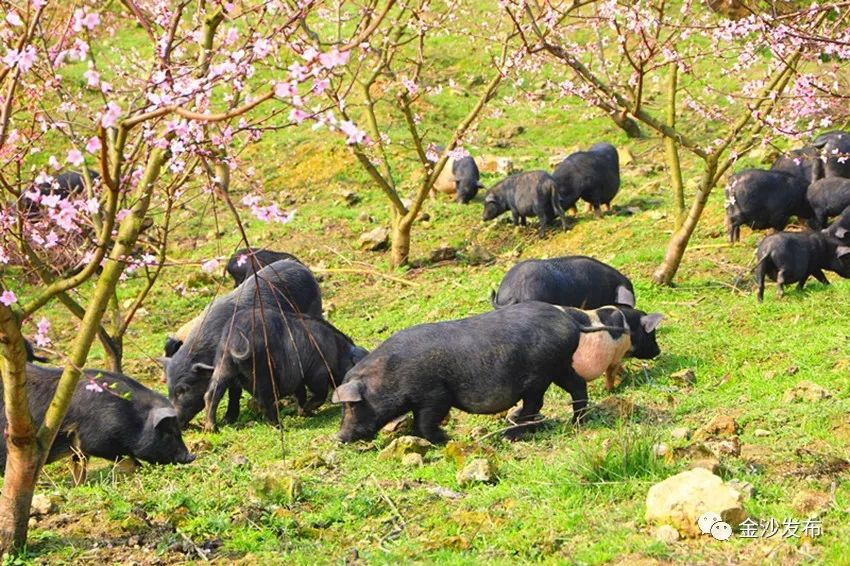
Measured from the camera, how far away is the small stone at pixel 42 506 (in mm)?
6445

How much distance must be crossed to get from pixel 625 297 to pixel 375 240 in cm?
603

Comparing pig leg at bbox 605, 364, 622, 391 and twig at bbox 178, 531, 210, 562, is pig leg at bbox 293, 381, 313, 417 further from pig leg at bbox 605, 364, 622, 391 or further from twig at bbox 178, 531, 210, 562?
twig at bbox 178, 531, 210, 562

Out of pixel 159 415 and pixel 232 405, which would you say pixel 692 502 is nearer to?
pixel 159 415

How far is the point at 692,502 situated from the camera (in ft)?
17.1

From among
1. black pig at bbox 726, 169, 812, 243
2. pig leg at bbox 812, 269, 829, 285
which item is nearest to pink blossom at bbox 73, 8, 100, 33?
pig leg at bbox 812, 269, 829, 285

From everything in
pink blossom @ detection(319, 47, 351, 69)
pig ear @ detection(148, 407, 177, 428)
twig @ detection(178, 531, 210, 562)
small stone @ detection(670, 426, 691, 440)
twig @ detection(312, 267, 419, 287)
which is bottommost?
twig @ detection(312, 267, 419, 287)

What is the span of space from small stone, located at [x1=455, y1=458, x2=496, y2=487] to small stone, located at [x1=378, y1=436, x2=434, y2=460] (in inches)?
35.9

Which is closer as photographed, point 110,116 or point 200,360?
point 110,116

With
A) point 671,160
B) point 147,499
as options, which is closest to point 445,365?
point 147,499

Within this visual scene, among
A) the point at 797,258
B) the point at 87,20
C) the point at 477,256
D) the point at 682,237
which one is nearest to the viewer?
the point at 87,20

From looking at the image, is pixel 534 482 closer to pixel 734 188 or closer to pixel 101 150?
pixel 101 150

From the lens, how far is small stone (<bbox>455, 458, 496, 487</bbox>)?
6.63m

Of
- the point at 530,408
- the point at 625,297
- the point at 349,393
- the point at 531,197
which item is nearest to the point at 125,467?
the point at 349,393

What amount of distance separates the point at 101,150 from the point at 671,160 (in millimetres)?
8621
